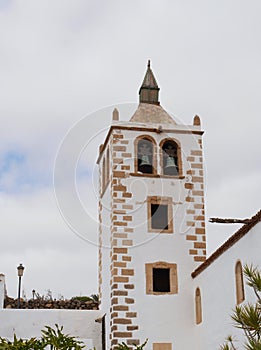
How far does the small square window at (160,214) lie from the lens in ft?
61.2

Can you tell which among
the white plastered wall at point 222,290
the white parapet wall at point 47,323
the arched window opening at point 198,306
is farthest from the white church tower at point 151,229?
the white plastered wall at point 222,290

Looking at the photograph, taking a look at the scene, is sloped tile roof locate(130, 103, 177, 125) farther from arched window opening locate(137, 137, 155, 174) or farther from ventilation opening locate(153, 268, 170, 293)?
ventilation opening locate(153, 268, 170, 293)

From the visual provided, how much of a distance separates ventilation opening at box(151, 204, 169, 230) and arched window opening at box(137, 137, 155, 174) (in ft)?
3.14

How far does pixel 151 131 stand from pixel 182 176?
56.5 inches

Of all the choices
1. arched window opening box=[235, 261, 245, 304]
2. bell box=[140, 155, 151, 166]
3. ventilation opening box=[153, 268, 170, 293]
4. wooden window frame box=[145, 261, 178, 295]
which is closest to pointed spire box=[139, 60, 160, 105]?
bell box=[140, 155, 151, 166]

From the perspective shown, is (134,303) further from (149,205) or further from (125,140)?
(125,140)

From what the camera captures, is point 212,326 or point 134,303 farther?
point 134,303

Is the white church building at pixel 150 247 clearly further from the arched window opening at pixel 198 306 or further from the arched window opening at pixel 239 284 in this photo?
the arched window opening at pixel 239 284

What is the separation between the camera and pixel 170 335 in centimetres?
1764

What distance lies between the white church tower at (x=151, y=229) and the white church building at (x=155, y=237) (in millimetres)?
24

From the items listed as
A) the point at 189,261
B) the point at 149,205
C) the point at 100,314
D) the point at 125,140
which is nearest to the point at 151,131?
the point at 125,140

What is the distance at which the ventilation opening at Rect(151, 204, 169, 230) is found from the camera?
18678 millimetres

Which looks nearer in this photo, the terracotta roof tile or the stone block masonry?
the terracotta roof tile

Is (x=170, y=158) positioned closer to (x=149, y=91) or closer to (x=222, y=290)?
(x=149, y=91)
